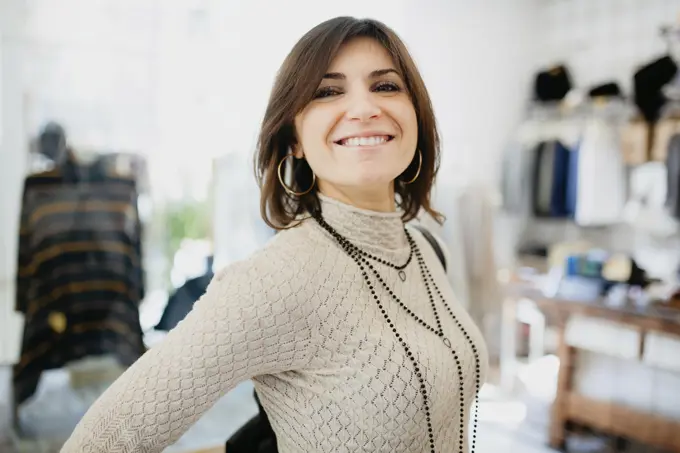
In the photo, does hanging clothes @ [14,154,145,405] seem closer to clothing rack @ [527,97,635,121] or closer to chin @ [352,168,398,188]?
chin @ [352,168,398,188]

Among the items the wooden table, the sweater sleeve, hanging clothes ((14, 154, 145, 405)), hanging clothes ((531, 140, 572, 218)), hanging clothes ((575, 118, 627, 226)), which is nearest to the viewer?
the sweater sleeve

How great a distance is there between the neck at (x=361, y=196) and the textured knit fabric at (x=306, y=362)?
15mm

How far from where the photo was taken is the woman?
64 centimetres

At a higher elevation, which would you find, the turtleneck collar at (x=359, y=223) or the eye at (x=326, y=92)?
the eye at (x=326, y=92)

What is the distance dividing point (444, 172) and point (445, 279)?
67.7 inches

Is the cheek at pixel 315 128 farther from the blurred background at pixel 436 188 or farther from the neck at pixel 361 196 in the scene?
the blurred background at pixel 436 188

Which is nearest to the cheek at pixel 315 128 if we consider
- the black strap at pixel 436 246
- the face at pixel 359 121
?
the face at pixel 359 121

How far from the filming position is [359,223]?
0.82 meters

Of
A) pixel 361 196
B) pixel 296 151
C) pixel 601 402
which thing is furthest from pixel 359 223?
pixel 601 402

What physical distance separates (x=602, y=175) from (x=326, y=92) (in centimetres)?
262

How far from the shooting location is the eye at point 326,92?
0.77 metres

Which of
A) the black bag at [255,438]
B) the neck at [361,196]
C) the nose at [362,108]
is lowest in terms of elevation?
the black bag at [255,438]

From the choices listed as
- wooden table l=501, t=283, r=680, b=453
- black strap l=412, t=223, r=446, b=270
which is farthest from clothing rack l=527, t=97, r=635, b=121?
black strap l=412, t=223, r=446, b=270

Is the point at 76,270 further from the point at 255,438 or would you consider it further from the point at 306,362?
the point at 306,362
